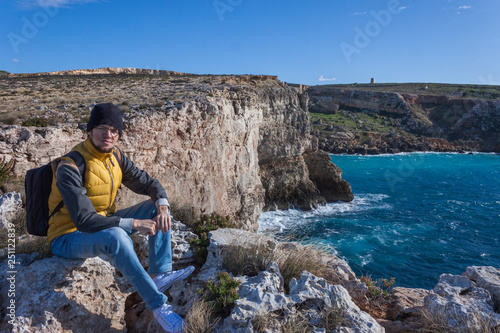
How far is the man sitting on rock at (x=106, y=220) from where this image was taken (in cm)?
300

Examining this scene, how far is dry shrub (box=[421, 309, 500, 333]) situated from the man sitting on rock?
304 cm

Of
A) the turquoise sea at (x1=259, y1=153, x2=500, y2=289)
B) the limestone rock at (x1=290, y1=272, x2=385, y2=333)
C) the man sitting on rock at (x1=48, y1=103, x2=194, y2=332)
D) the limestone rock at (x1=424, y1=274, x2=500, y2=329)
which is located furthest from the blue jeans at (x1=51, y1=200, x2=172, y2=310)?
the turquoise sea at (x1=259, y1=153, x2=500, y2=289)

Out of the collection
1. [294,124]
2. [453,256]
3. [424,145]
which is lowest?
[453,256]

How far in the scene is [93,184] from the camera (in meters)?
3.34

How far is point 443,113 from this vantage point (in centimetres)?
6856

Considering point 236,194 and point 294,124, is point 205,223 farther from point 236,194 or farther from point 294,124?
point 294,124

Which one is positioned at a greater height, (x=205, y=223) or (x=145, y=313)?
(x=205, y=223)

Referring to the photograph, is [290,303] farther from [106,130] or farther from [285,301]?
[106,130]

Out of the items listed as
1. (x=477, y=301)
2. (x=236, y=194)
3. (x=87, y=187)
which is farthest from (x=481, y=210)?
(x=87, y=187)

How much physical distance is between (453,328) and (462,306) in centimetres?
41

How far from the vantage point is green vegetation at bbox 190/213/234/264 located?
4566 mm

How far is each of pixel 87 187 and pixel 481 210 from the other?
3054 cm

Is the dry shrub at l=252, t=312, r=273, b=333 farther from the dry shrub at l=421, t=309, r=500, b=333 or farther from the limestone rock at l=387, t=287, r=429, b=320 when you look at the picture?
the limestone rock at l=387, t=287, r=429, b=320

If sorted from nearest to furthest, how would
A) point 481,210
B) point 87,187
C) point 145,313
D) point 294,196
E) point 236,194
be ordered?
point 87,187, point 145,313, point 236,194, point 481,210, point 294,196
